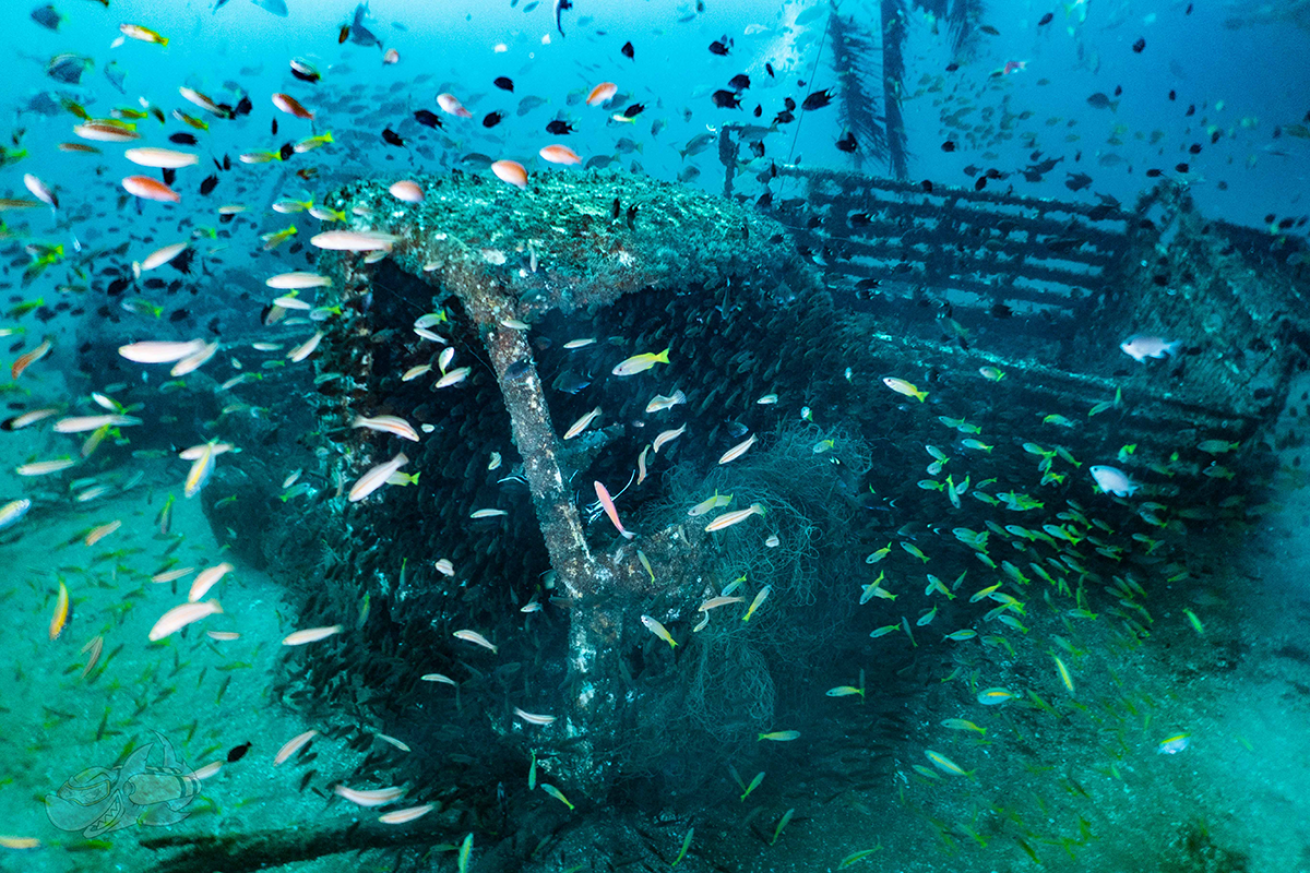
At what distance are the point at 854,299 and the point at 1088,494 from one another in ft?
14.1

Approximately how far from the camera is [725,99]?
5633 millimetres

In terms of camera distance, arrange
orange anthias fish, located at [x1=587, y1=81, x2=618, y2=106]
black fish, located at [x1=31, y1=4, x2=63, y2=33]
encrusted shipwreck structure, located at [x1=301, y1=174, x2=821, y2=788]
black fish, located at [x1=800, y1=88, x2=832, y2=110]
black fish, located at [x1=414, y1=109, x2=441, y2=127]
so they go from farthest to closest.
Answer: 1. black fish, located at [x1=31, y1=4, x2=63, y2=33]
2. black fish, located at [x1=800, y1=88, x2=832, y2=110]
3. orange anthias fish, located at [x1=587, y1=81, x2=618, y2=106]
4. black fish, located at [x1=414, y1=109, x2=441, y2=127]
5. encrusted shipwreck structure, located at [x1=301, y1=174, x2=821, y2=788]

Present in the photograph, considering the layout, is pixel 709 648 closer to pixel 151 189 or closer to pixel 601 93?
pixel 601 93

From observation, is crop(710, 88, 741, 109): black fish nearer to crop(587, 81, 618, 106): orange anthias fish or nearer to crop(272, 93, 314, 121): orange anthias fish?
crop(587, 81, 618, 106): orange anthias fish

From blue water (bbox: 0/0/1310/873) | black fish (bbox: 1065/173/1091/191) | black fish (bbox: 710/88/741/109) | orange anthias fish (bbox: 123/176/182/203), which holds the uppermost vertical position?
black fish (bbox: 710/88/741/109)

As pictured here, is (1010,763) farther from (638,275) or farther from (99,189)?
(99,189)

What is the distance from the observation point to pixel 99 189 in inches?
2793

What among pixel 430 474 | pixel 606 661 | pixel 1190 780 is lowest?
pixel 1190 780

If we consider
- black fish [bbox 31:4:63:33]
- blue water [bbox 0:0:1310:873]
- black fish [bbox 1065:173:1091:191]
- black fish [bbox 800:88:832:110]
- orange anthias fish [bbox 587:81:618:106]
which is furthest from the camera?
black fish [bbox 1065:173:1091:191]

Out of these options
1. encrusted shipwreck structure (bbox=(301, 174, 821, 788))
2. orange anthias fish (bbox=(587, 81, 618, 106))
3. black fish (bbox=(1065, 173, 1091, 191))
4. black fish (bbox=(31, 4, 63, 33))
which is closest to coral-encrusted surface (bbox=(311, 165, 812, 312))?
encrusted shipwreck structure (bbox=(301, 174, 821, 788))

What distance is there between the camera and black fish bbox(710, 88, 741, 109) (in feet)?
18.2

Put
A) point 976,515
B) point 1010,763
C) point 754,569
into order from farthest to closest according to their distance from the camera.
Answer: point 976,515 < point 1010,763 < point 754,569

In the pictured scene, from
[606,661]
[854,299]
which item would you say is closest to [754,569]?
[606,661]

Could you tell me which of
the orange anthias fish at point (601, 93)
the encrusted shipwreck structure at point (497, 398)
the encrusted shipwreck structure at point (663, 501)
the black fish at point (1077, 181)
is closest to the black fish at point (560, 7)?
the orange anthias fish at point (601, 93)
